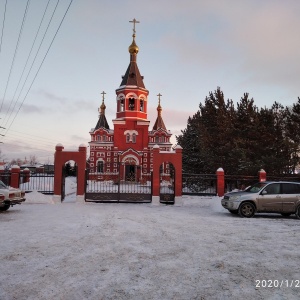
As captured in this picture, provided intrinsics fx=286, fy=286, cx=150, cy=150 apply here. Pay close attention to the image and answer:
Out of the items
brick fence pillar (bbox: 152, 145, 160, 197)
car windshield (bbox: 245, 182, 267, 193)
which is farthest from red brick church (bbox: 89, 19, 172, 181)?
car windshield (bbox: 245, 182, 267, 193)

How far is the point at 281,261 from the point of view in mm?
5973

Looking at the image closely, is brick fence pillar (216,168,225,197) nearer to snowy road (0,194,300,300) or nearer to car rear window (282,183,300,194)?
car rear window (282,183,300,194)

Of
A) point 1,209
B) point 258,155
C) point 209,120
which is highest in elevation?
point 209,120

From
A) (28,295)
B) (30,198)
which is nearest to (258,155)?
(30,198)

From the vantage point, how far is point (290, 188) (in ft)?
41.2

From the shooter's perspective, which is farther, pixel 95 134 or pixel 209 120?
pixel 95 134

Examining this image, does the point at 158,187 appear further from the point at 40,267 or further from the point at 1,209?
the point at 40,267

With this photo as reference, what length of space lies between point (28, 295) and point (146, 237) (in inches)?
170

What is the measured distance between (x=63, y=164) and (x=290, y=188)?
1285 centimetres

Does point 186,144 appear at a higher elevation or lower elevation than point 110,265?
higher

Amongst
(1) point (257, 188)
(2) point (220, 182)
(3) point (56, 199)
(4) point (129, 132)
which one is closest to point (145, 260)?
(1) point (257, 188)

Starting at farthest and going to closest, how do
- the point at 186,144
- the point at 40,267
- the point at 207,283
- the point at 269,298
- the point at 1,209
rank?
the point at 186,144 < the point at 1,209 < the point at 40,267 < the point at 207,283 < the point at 269,298

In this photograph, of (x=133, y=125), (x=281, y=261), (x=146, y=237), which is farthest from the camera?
(x=133, y=125)

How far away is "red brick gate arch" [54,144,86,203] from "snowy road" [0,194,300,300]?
7063mm
